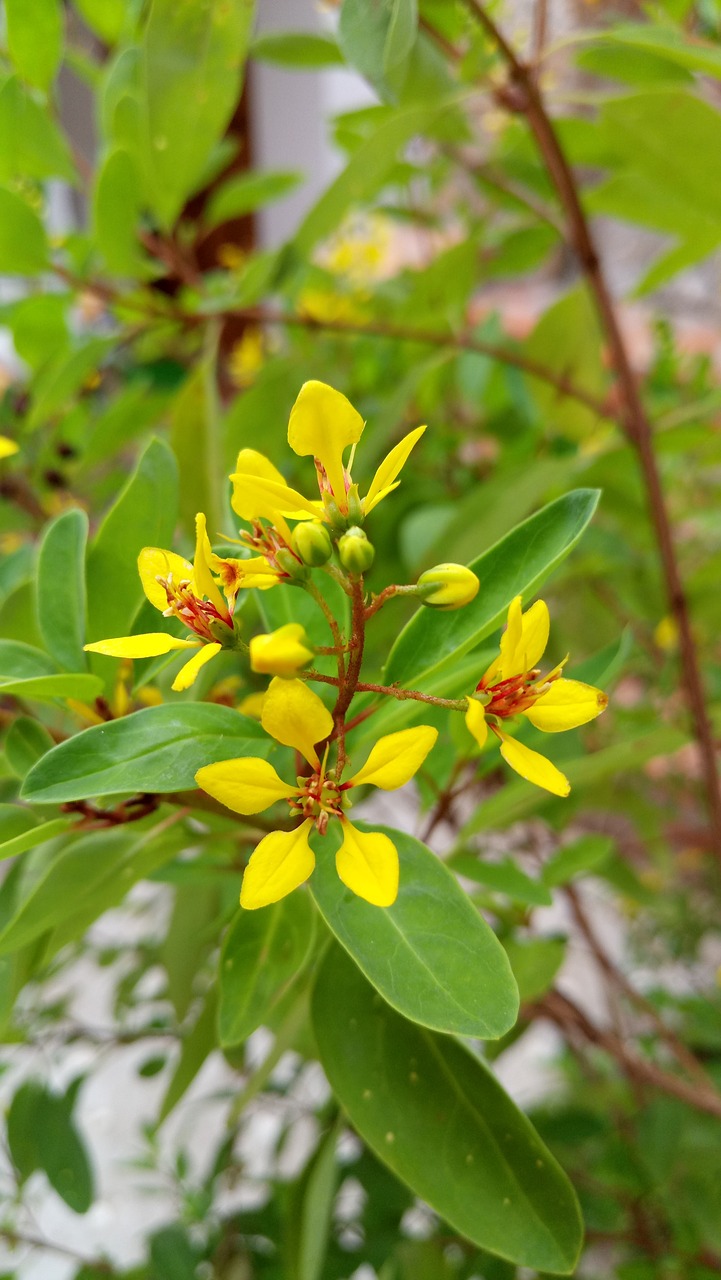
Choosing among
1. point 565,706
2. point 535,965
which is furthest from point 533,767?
point 535,965

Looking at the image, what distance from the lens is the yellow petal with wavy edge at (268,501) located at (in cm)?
23

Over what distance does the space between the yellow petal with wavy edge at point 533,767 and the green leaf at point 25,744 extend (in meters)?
0.18

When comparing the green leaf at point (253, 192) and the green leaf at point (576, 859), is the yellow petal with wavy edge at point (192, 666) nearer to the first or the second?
the green leaf at point (576, 859)

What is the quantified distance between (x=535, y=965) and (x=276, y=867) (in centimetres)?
24

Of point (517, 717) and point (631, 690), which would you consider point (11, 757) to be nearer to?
point (517, 717)

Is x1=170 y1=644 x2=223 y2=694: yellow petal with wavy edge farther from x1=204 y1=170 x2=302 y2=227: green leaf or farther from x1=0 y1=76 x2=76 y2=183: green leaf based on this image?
x1=204 y1=170 x2=302 y2=227: green leaf

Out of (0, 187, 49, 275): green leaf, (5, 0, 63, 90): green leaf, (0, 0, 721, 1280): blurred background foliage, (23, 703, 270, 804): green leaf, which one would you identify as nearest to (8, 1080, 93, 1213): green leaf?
(0, 0, 721, 1280): blurred background foliage

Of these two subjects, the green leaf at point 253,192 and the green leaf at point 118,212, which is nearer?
the green leaf at point 118,212

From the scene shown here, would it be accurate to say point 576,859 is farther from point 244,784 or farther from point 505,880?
point 244,784

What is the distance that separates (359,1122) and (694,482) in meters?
0.85

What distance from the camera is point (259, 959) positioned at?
0.32 m

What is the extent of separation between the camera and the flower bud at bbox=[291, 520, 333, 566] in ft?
0.75

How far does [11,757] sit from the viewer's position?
317mm

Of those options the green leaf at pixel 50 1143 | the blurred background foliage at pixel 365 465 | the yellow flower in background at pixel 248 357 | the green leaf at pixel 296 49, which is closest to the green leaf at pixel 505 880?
the blurred background foliage at pixel 365 465
